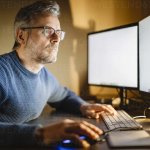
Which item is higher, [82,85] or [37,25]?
[37,25]

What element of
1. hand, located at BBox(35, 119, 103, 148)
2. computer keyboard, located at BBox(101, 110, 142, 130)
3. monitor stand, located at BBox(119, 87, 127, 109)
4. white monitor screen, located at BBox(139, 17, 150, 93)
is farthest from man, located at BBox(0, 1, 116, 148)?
hand, located at BBox(35, 119, 103, 148)

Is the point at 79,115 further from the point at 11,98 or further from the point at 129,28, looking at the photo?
the point at 129,28

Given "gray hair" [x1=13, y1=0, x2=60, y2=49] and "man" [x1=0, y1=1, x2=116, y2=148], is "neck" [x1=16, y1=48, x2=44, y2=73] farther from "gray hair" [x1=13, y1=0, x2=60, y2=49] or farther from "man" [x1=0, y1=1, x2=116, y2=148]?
"gray hair" [x1=13, y1=0, x2=60, y2=49]

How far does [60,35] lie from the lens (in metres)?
1.55

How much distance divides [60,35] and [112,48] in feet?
1.51

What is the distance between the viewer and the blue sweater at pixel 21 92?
4.16ft

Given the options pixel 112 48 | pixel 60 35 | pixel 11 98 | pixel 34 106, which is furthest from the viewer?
pixel 112 48

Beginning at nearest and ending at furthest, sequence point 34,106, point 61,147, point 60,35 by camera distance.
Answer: point 61,147 < point 34,106 < point 60,35

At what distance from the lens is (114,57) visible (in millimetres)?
1872

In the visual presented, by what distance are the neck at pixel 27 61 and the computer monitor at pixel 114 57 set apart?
22.2 inches

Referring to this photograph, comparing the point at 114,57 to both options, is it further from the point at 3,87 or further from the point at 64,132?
the point at 64,132

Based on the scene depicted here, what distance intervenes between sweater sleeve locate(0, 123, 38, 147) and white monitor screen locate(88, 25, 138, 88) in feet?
3.02

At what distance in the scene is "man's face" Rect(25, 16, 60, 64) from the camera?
1.49 meters

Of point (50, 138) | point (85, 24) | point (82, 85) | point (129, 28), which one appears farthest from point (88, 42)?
point (50, 138)
